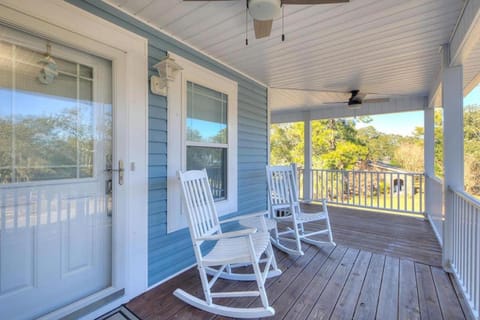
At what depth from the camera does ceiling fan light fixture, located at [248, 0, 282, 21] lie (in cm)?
145

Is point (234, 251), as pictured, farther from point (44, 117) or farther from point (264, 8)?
point (264, 8)

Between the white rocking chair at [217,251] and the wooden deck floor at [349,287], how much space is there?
82 mm

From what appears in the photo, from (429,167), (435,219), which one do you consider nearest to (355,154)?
(429,167)

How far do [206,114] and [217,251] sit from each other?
5.09 ft

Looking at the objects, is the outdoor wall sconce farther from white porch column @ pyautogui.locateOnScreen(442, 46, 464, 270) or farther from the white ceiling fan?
white porch column @ pyautogui.locateOnScreen(442, 46, 464, 270)

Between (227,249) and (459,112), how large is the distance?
2.67 metres

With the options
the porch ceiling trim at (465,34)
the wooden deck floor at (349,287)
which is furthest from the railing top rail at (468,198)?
the porch ceiling trim at (465,34)

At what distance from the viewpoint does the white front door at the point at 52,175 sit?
142cm

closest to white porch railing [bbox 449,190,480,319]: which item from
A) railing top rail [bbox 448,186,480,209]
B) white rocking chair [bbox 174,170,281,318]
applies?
railing top rail [bbox 448,186,480,209]

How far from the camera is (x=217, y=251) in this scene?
1978mm

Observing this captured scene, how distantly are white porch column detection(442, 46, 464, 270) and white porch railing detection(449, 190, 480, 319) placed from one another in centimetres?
9

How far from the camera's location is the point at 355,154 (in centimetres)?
958

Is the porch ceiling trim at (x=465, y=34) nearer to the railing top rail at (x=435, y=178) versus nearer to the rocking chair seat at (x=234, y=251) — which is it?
the railing top rail at (x=435, y=178)

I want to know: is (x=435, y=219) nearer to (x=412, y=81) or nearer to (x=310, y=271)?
(x=412, y=81)
